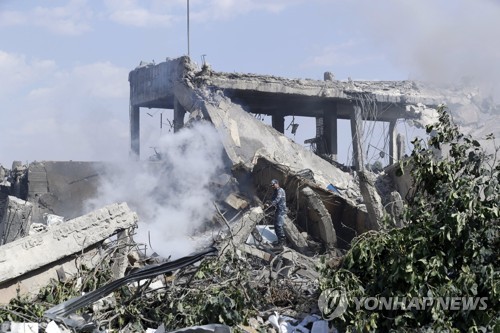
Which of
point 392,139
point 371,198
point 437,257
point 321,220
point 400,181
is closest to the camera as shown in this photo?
point 437,257

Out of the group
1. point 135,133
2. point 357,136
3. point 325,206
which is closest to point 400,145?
point 357,136

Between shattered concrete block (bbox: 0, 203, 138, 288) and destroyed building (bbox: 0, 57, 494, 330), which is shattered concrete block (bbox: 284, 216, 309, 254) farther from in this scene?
shattered concrete block (bbox: 0, 203, 138, 288)

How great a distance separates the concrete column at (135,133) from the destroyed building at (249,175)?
29mm

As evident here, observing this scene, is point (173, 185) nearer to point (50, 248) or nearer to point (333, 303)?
point (50, 248)

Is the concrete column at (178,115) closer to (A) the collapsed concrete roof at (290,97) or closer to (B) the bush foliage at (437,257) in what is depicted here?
(A) the collapsed concrete roof at (290,97)

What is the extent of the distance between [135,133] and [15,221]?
8905 mm

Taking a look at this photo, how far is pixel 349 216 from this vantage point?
13117 mm

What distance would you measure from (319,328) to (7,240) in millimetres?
6500

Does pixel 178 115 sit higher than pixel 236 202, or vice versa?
pixel 178 115

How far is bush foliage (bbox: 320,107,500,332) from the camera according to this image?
6582 millimetres

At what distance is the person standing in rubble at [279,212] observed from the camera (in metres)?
12.4

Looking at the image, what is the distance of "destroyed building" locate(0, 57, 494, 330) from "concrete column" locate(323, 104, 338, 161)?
29mm

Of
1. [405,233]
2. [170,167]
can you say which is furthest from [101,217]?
[170,167]

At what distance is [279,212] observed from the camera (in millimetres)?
12492
